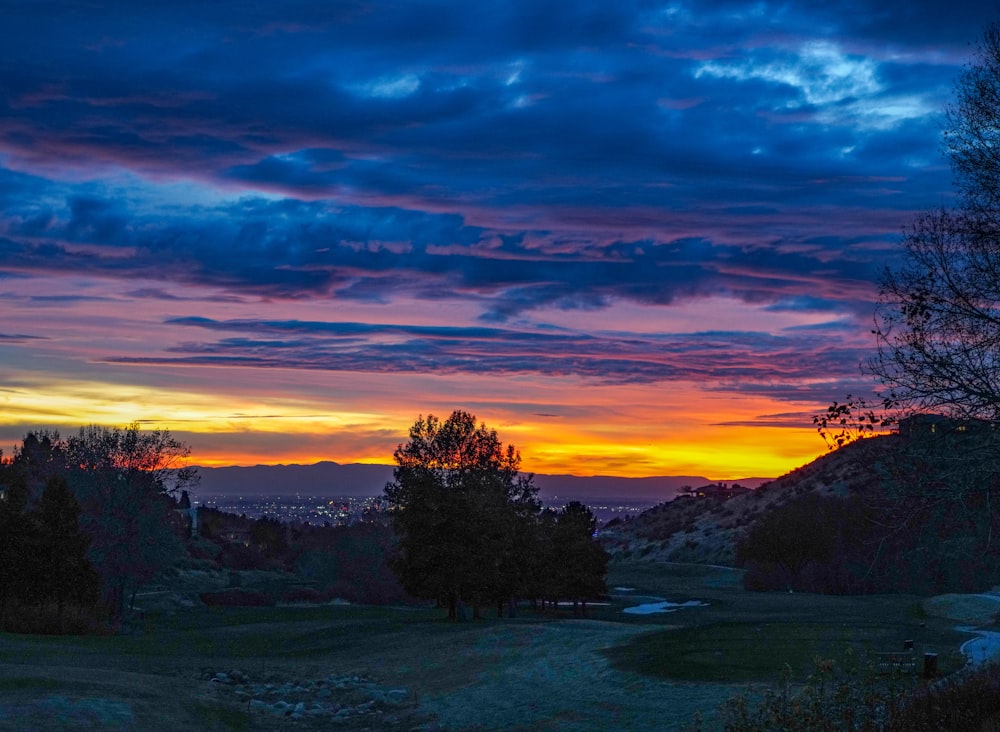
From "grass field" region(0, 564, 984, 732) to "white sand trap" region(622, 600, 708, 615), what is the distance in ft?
53.4

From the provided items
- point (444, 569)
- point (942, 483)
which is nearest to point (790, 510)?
point (444, 569)

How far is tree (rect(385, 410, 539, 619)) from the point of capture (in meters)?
41.1

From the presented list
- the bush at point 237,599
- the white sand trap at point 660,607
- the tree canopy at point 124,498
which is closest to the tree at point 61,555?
the tree canopy at point 124,498

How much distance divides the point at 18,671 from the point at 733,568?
7190 centimetres

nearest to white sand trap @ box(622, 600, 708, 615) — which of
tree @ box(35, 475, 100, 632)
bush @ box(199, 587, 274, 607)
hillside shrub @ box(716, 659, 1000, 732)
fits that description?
bush @ box(199, 587, 274, 607)

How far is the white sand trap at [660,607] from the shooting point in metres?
54.3

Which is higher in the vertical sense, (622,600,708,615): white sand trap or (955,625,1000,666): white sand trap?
(955,625,1000,666): white sand trap

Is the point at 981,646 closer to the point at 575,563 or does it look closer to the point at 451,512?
the point at 451,512

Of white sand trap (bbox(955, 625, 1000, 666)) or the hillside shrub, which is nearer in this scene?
the hillside shrub

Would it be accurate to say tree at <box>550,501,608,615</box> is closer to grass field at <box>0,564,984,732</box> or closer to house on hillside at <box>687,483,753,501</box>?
grass field at <box>0,564,984,732</box>

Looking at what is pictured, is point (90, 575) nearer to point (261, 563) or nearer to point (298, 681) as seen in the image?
point (298, 681)

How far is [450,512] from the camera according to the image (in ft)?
135

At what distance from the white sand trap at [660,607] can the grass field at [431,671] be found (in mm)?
16280

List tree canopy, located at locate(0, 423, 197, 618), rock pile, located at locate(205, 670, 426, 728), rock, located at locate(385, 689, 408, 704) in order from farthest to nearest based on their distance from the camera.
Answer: tree canopy, located at locate(0, 423, 197, 618)
rock, located at locate(385, 689, 408, 704)
rock pile, located at locate(205, 670, 426, 728)
